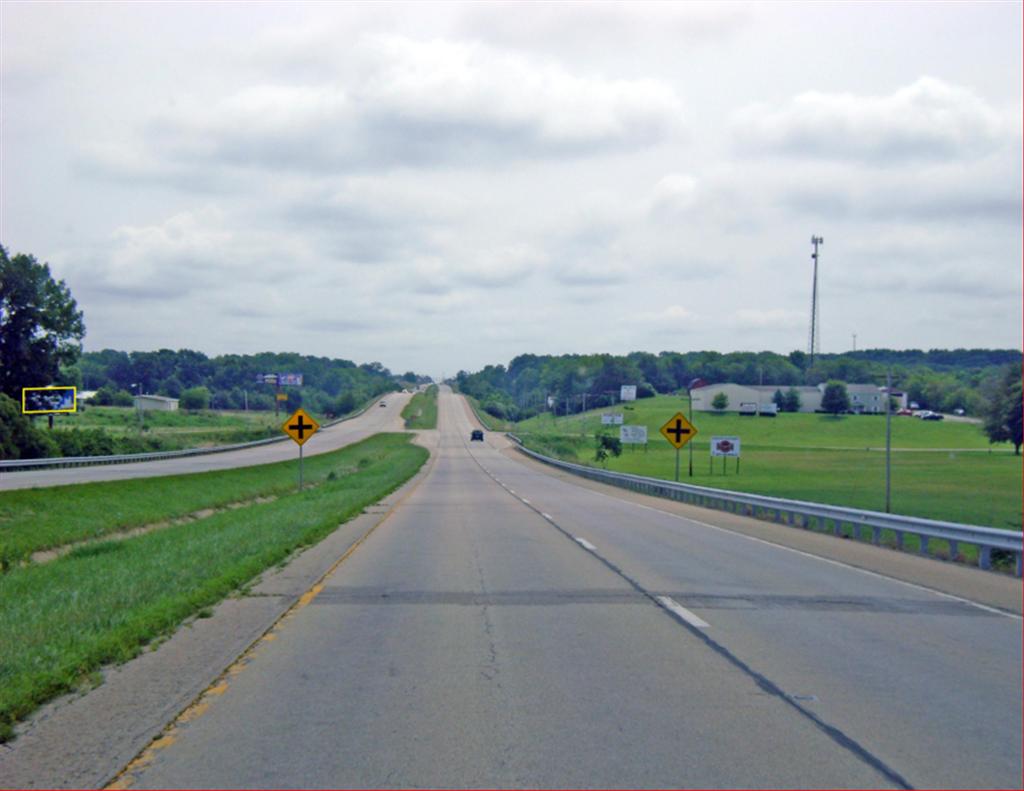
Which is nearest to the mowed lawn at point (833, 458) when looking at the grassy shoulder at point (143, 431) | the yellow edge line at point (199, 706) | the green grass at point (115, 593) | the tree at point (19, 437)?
the green grass at point (115, 593)

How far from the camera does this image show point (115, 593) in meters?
13.0

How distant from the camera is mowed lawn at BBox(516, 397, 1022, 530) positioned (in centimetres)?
5381

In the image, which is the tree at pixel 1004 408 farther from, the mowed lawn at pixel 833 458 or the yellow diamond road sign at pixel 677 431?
the yellow diamond road sign at pixel 677 431

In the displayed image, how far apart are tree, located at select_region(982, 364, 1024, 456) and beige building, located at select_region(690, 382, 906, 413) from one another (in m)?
14.8

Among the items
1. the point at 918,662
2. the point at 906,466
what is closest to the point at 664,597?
the point at 918,662

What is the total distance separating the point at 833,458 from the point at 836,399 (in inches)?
235

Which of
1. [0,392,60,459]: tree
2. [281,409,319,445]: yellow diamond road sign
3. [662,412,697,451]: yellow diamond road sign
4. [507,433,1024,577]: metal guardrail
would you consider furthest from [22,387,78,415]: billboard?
[662,412,697,451]: yellow diamond road sign

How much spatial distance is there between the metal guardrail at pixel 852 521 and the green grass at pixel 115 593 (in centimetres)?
1192

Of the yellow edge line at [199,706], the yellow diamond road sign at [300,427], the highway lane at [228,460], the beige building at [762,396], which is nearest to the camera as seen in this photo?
the yellow edge line at [199,706]

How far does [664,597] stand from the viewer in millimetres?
13352

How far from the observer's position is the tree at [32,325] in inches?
2537

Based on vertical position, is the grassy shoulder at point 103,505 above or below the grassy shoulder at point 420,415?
below

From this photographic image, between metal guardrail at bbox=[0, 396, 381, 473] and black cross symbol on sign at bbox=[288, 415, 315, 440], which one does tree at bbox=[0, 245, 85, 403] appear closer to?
metal guardrail at bbox=[0, 396, 381, 473]

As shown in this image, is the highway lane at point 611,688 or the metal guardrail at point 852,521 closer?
the highway lane at point 611,688
